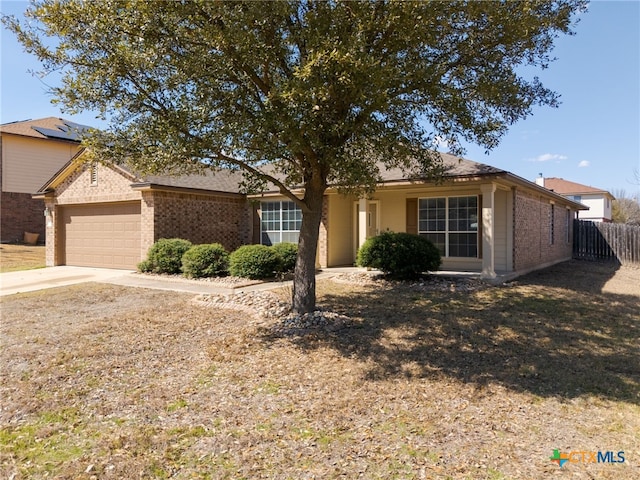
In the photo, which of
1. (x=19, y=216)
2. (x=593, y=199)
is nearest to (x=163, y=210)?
(x=19, y=216)

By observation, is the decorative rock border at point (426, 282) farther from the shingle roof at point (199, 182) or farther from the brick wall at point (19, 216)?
the brick wall at point (19, 216)

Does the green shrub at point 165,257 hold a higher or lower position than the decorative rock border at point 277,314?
higher

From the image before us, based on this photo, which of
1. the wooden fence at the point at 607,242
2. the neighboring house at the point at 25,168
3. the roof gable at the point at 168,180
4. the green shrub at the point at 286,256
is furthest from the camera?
the neighboring house at the point at 25,168

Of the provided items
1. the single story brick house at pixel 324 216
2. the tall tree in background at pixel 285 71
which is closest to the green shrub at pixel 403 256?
the single story brick house at pixel 324 216

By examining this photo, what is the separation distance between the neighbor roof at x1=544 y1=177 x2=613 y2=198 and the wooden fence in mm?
23337

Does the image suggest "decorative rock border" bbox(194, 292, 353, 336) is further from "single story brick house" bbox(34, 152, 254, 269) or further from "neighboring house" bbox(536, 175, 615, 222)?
"neighboring house" bbox(536, 175, 615, 222)

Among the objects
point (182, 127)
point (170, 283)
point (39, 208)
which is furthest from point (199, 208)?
point (39, 208)

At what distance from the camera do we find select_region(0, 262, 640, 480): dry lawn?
3.57 m

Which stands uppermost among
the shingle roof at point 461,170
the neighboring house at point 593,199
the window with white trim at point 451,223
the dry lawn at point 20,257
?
the neighboring house at point 593,199

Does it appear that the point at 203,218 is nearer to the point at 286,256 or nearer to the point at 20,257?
the point at 286,256

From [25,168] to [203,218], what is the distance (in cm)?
1517

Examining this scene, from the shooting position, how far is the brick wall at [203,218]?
14.9m

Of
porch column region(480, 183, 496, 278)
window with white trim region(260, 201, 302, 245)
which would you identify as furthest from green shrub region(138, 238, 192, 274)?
porch column region(480, 183, 496, 278)

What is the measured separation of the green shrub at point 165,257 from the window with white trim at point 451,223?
25.9 feet
